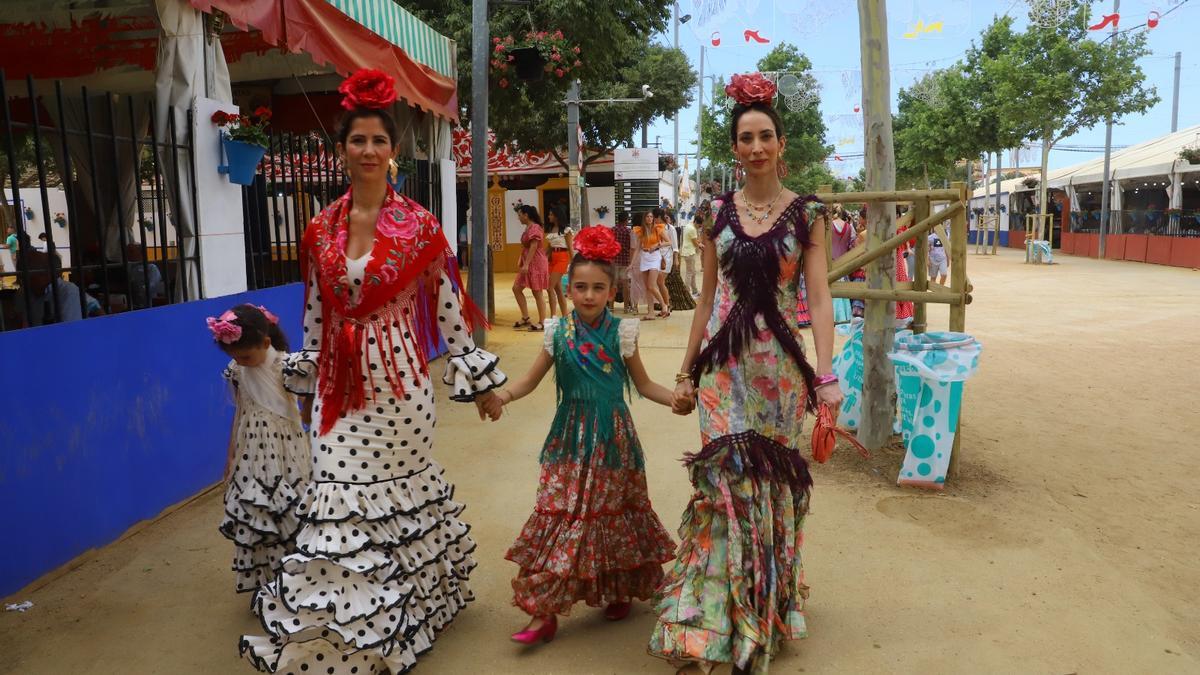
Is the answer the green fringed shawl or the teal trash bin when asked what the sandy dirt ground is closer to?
the teal trash bin

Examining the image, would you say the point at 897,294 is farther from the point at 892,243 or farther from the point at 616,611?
the point at 616,611

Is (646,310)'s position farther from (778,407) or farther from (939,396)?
(778,407)

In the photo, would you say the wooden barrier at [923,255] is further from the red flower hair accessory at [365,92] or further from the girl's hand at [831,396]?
the red flower hair accessory at [365,92]

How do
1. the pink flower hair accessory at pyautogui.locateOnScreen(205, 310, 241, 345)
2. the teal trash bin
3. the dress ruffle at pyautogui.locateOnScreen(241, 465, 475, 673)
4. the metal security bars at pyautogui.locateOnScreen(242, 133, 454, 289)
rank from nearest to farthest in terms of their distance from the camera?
the dress ruffle at pyautogui.locateOnScreen(241, 465, 475, 673), the pink flower hair accessory at pyautogui.locateOnScreen(205, 310, 241, 345), the teal trash bin, the metal security bars at pyautogui.locateOnScreen(242, 133, 454, 289)

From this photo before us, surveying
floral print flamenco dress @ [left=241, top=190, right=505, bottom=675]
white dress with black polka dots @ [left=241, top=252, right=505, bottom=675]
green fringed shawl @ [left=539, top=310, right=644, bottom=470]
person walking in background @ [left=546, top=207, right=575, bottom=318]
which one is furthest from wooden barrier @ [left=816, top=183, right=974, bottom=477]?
person walking in background @ [left=546, top=207, right=575, bottom=318]

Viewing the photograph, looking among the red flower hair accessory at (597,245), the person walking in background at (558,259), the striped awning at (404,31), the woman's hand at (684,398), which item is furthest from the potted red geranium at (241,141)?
the person walking in background at (558,259)

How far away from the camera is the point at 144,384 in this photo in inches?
184

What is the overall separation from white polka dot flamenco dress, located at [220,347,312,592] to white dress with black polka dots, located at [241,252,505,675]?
591mm

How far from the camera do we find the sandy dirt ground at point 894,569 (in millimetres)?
3242

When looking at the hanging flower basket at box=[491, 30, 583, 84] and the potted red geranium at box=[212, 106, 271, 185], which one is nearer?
the potted red geranium at box=[212, 106, 271, 185]

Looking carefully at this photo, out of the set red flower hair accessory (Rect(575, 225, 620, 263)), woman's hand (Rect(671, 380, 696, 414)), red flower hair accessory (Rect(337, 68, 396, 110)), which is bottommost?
woman's hand (Rect(671, 380, 696, 414))

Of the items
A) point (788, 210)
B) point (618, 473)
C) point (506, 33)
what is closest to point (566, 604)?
point (618, 473)

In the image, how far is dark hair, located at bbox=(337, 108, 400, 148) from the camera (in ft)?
9.84

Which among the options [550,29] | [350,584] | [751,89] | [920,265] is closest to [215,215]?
[350,584]
